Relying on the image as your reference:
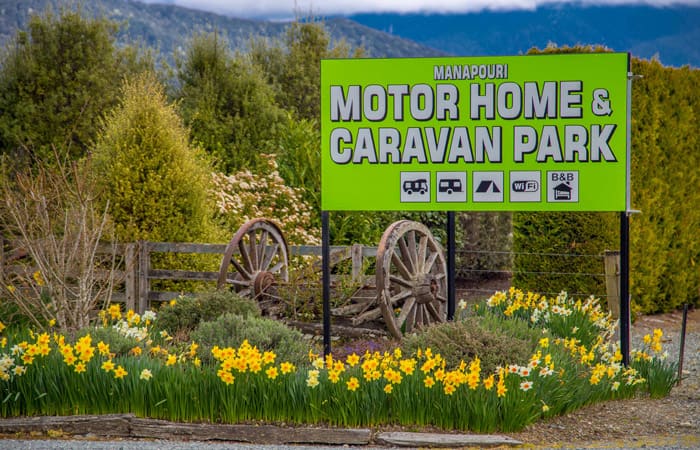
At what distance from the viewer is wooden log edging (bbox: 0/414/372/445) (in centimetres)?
525

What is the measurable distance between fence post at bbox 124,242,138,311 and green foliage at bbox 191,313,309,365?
11.6 feet

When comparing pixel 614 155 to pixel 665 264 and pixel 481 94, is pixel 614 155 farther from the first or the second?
pixel 665 264

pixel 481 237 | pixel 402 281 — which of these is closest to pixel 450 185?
pixel 402 281

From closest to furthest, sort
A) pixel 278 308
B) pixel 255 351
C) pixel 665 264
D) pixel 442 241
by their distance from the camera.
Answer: pixel 255 351
pixel 278 308
pixel 665 264
pixel 442 241

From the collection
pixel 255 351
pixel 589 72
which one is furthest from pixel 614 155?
pixel 255 351

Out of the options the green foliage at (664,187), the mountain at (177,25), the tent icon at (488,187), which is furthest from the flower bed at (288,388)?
the mountain at (177,25)

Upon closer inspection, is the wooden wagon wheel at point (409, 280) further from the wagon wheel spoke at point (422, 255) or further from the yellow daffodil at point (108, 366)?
the yellow daffodil at point (108, 366)

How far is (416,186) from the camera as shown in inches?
279

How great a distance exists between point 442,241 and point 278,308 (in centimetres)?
659

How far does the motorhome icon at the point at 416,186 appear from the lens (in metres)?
7.06

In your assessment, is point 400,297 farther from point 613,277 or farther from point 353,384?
point 353,384

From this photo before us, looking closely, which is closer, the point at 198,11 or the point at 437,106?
the point at 437,106

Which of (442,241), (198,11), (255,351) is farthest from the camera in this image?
(198,11)

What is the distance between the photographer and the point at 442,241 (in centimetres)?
1509
